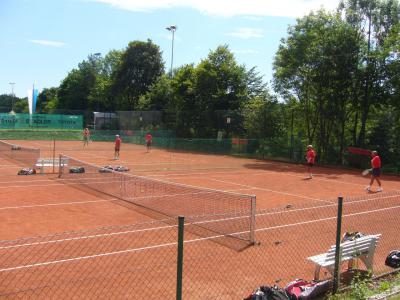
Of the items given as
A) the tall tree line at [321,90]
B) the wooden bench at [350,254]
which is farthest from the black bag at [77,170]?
the tall tree line at [321,90]

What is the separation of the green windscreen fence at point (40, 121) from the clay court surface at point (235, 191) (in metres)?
32.7

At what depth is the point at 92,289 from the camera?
23.3ft

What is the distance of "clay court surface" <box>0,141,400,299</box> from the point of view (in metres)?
9.88

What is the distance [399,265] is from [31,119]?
56000 mm

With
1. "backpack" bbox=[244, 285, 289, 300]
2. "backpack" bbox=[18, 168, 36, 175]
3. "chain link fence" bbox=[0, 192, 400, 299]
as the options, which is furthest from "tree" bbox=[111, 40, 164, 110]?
"backpack" bbox=[244, 285, 289, 300]

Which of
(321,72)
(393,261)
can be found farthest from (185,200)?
(321,72)

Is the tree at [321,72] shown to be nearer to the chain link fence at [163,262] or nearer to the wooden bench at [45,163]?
the wooden bench at [45,163]

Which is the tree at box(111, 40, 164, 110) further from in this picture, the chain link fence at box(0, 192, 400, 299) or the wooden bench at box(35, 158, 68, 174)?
the chain link fence at box(0, 192, 400, 299)

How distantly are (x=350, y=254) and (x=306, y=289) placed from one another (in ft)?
4.67

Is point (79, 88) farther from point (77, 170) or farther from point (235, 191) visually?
point (235, 191)

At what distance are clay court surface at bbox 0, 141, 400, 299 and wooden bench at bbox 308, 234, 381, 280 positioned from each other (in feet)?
2.73

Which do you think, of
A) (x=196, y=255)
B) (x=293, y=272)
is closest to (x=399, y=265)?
(x=293, y=272)

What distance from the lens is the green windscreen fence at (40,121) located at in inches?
2243

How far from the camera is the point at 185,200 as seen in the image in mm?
15047
